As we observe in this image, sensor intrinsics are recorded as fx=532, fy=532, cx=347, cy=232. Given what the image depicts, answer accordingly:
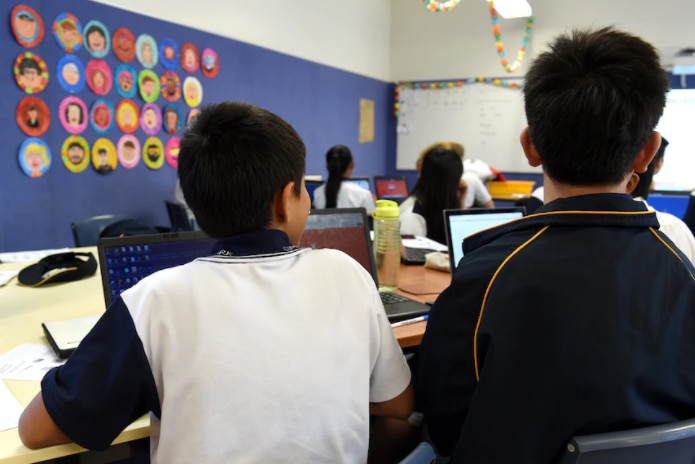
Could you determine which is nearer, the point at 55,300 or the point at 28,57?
the point at 55,300

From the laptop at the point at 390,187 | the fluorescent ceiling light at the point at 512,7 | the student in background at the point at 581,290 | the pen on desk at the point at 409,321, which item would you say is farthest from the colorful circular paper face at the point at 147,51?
the student in background at the point at 581,290

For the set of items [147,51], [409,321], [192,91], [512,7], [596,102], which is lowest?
[409,321]

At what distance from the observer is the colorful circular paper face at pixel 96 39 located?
3248 millimetres

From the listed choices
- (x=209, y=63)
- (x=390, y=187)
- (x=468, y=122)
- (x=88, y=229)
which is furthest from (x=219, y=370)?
(x=468, y=122)

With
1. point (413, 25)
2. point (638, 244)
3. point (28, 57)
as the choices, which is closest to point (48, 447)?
point (638, 244)

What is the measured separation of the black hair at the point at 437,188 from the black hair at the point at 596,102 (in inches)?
64.6

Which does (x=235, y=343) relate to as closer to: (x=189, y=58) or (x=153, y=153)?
(x=153, y=153)

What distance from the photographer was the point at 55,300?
1.57 meters

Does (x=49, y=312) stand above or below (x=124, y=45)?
below

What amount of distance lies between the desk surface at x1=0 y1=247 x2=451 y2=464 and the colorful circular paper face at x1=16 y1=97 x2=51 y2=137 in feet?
4.40

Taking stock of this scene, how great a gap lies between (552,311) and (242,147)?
0.52 metres

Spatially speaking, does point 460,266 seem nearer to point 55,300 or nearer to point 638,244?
point 638,244

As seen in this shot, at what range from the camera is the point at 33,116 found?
9.95 feet

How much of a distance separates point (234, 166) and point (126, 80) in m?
3.10
